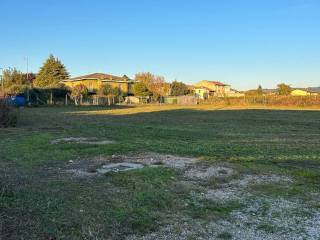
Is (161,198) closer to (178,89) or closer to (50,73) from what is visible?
(50,73)

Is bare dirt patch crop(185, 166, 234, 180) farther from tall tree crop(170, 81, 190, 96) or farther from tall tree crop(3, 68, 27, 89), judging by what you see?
tall tree crop(170, 81, 190, 96)

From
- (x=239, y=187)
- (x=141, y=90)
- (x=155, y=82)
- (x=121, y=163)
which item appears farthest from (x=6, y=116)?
(x=155, y=82)

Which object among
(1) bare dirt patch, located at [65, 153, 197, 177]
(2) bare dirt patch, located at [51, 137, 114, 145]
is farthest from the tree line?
(1) bare dirt patch, located at [65, 153, 197, 177]

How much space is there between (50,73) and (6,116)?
76.1m

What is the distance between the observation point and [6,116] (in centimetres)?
2188

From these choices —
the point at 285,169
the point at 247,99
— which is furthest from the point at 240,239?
the point at 247,99

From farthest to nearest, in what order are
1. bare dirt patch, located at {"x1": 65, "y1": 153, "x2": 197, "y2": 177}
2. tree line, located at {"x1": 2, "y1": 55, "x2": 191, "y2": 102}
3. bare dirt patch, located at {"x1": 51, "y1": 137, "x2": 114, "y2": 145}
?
tree line, located at {"x1": 2, "y1": 55, "x2": 191, "y2": 102} < bare dirt patch, located at {"x1": 51, "y1": 137, "x2": 114, "y2": 145} < bare dirt patch, located at {"x1": 65, "y1": 153, "x2": 197, "y2": 177}

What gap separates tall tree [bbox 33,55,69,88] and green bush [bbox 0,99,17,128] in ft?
236

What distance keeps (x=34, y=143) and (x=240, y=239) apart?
11.0 meters

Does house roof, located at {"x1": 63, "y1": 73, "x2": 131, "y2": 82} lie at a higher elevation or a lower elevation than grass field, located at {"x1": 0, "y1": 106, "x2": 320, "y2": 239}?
higher

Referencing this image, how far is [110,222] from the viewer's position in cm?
531

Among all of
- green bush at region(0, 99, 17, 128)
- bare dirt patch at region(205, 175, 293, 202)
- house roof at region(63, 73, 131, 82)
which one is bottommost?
bare dirt patch at region(205, 175, 293, 202)

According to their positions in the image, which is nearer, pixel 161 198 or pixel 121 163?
pixel 161 198

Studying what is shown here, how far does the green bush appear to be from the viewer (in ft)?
70.8
